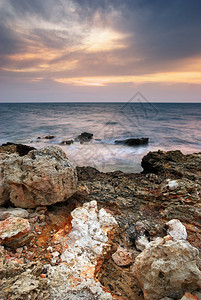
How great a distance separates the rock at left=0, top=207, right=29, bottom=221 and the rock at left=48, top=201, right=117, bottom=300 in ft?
2.95

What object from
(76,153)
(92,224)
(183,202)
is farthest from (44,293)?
(76,153)

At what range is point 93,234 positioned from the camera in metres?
3.06

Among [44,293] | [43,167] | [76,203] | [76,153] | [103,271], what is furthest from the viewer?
[76,153]

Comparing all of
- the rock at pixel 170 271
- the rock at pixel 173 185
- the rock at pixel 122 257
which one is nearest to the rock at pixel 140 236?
the rock at pixel 122 257

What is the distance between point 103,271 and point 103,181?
2.32m

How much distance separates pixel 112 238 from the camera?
10.3ft

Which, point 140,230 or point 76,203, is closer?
point 140,230

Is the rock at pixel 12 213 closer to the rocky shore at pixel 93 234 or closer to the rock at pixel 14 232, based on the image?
the rocky shore at pixel 93 234

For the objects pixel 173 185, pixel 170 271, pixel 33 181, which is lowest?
pixel 170 271

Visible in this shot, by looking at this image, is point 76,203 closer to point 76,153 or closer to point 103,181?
point 103,181

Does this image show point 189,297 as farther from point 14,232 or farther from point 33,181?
point 33,181

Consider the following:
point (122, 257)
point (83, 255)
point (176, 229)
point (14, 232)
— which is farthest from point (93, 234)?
point (176, 229)

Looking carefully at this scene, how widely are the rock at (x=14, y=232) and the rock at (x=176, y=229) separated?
2.32 m

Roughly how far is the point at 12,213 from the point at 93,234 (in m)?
1.51
